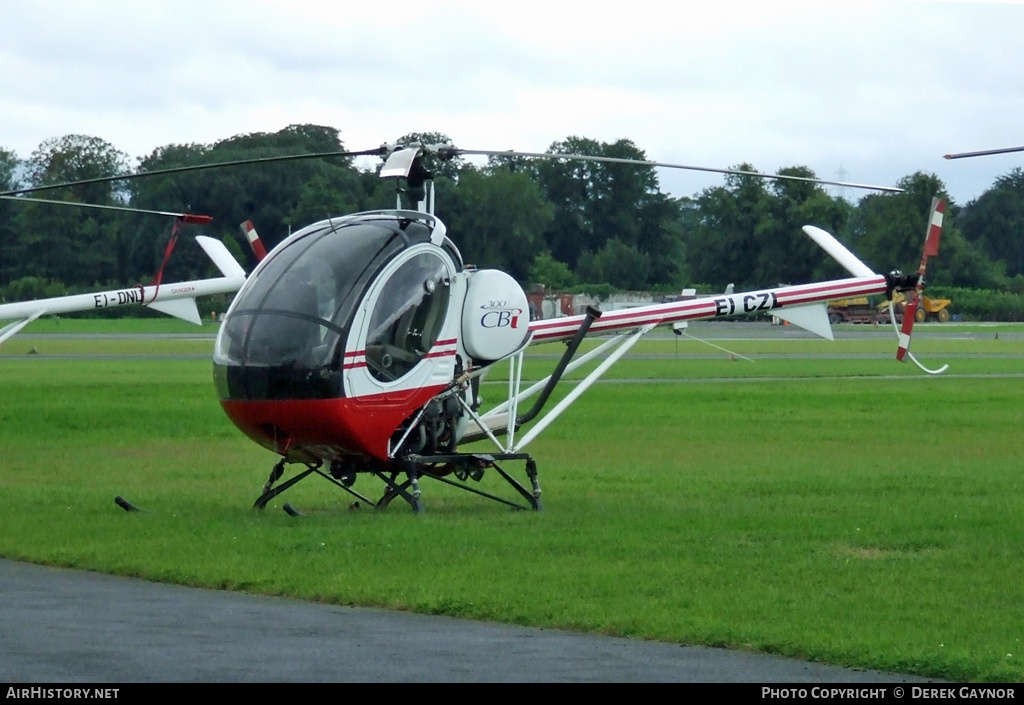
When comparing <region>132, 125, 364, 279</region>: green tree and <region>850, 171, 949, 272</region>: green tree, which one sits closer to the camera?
<region>132, 125, 364, 279</region>: green tree

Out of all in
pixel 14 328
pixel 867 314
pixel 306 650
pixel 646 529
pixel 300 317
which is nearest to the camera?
pixel 306 650

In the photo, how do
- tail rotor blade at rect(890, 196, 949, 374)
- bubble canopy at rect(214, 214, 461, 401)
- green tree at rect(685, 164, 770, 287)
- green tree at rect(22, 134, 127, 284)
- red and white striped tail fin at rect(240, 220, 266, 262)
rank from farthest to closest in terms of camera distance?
1. green tree at rect(22, 134, 127, 284)
2. green tree at rect(685, 164, 770, 287)
3. tail rotor blade at rect(890, 196, 949, 374)
4. red and white striped tail fin at rect(240, 220, 266, 262)
5. bubble canopy at rect(214, 214, 461, 401)

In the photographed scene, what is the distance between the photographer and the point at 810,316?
17.0m

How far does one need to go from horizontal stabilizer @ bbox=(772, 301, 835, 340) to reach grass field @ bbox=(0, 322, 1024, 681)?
1.67 m

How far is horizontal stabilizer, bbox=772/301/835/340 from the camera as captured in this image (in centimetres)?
1691

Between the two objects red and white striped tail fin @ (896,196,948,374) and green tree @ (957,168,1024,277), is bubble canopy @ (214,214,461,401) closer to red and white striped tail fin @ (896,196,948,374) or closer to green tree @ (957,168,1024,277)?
red and white striped tail fin @ (896,196,948,374)

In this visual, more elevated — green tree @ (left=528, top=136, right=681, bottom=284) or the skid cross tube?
green tree @ (left=528, top=136, right=681, bottom=284)

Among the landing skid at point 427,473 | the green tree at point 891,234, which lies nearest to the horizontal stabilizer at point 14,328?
the landing skid at point 427,473

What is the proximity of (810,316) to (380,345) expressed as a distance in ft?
18.8

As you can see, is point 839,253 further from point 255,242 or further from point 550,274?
point 550,274

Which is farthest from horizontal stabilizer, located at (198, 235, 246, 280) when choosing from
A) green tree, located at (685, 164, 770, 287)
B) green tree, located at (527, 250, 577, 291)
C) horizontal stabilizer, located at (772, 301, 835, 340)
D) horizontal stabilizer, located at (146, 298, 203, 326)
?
green tree, located at (685, 164, 770, 287)

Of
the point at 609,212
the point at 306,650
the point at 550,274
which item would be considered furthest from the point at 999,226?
the point at 306,650

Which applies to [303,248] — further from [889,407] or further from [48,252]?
[48,252]

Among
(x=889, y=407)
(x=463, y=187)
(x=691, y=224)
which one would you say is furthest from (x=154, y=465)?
(x=691, y=224)
